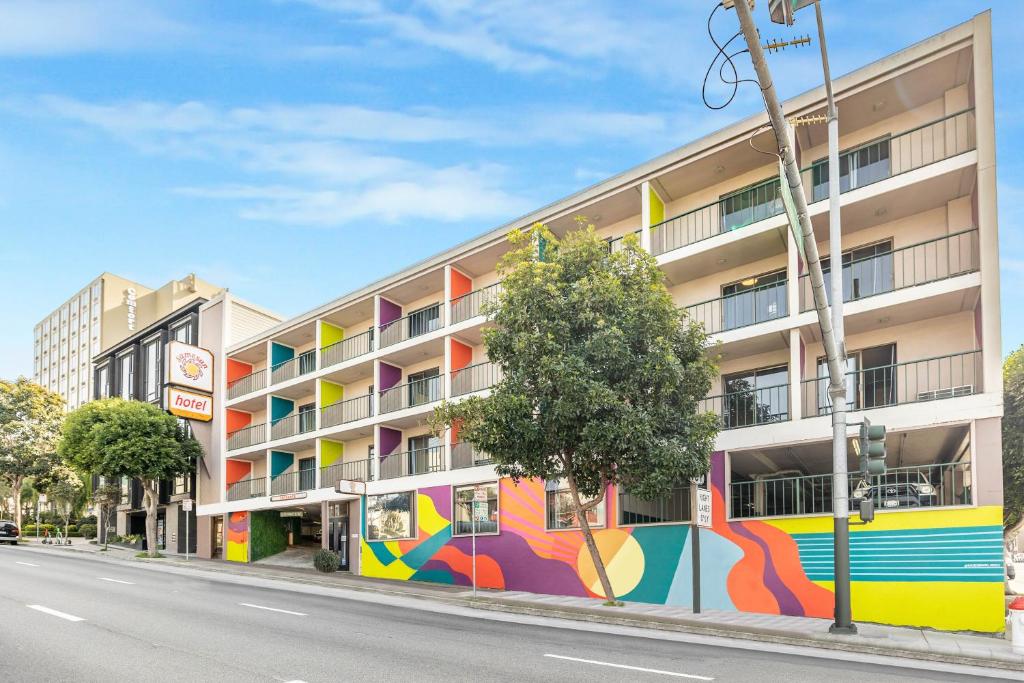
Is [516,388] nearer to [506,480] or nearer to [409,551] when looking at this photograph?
[506,480]

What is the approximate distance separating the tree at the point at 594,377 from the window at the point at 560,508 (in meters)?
3.93

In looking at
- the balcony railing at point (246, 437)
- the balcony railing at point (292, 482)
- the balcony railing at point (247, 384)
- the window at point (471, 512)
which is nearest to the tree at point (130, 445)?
the balcony railing at point (246, 437)

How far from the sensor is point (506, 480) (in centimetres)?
2512

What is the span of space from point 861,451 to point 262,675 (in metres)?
10.7

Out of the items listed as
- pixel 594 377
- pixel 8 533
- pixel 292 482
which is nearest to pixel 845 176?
pixel 594 377

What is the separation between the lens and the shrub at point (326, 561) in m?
29.3

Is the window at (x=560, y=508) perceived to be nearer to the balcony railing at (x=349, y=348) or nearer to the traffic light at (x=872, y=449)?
the traffic light at (x=872, y=449)

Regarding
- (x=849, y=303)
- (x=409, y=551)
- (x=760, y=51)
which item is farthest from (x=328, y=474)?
(x=760, y=51)

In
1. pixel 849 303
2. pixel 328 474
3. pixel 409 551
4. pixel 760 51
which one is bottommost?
pixel 409 551

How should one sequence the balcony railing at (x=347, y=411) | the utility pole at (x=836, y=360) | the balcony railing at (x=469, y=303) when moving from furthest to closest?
1. the balcony railing at (x=347, y=411)
2. the balcony railing at (x=469, y=303)
3. the utility pole at (x=836, y=360)

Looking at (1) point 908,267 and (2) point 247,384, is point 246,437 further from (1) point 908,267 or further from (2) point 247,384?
(1) point 908,267

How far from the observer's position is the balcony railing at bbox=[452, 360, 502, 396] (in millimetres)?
26719

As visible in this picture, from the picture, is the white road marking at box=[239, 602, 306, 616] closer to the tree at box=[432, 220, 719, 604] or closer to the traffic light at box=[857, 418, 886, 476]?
the tree at box=[432, 220, 719, 604]

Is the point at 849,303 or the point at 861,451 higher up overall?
the point at 849,303
